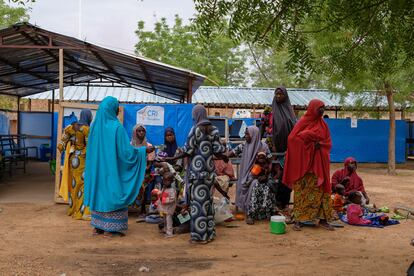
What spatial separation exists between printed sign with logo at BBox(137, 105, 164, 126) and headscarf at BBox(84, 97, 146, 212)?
8.21 ft

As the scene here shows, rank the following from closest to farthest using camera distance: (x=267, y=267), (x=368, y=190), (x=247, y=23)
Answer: (x=247, y=23) → (x=267, y=267) → (x=368, y=190)

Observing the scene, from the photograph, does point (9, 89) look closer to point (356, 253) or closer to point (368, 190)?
point (368, 190)

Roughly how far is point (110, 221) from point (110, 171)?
2.12 ft

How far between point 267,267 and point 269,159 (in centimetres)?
249

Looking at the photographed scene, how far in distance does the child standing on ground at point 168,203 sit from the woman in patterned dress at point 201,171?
39 cm

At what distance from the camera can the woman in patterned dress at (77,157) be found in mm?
6684

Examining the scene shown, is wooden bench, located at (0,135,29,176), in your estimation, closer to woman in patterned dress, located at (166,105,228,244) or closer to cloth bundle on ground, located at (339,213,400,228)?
woman in patterned dress, located at (166,105,228,244)

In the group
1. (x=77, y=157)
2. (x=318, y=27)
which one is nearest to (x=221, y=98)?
(x=77, y=157)

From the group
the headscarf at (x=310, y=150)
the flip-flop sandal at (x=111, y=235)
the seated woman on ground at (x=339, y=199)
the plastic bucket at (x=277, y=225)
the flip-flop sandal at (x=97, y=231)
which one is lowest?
the flip-flop sandal at (x=111, y=235)

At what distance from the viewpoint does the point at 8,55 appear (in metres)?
9.55

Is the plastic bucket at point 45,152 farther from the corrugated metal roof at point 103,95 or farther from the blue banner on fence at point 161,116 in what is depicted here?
the blue banner on fence at point 161,116

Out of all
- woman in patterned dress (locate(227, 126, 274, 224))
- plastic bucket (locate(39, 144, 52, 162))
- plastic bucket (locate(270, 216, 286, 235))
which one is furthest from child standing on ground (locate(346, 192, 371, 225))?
plastic bucket (locate(39, 144, 52, 162))

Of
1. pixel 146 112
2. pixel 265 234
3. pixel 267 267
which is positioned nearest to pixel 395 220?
pixel 265 234

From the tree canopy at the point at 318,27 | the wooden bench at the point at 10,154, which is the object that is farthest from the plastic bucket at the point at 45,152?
the tree canopy at the point at 318,27
